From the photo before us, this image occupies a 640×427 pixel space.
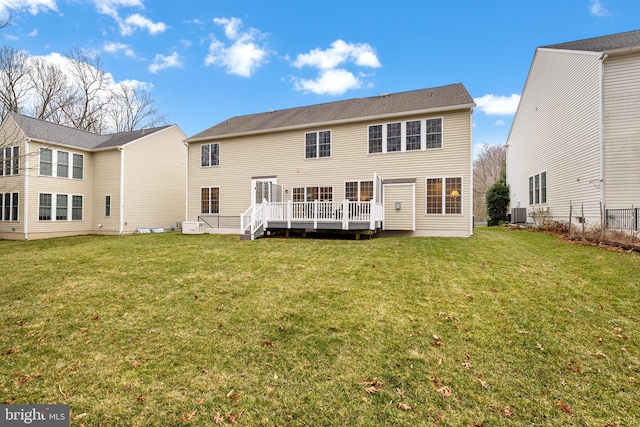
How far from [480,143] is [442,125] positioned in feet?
119

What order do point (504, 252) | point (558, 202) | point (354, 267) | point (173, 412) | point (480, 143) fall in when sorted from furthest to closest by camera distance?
point (480, 143) → point (558, 202) → point (504, 252) → point (354, 267) → point (173, 412)

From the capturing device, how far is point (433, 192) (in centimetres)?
1259

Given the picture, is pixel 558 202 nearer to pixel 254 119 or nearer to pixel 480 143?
pixel 254 119

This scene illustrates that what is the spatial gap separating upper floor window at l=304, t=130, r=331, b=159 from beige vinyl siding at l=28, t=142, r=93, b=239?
13.9 meters

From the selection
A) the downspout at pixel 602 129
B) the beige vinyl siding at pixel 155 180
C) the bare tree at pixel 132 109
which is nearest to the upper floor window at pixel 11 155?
the beige vinyl siding at pixel 155 180

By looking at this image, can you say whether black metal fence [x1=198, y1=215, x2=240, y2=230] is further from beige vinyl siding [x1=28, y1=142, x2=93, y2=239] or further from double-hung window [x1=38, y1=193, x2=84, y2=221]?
double-hung window [x1=38, y1=193, x2=84, y2=221]

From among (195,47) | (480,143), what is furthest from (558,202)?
(480,143)

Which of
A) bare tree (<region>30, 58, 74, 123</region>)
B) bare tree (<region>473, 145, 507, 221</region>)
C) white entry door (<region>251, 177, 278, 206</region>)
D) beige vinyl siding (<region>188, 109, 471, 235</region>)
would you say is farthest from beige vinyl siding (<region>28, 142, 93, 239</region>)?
bare tree (<region>473, 145, 507, 221</region>)

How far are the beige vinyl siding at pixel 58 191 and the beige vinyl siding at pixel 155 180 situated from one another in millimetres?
1439

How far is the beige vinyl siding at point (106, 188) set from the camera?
17359 millimetres

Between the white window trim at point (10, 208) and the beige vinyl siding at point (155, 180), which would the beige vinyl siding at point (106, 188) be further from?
the white window trim at point (10, 208)

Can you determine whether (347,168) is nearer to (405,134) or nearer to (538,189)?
(405,134)

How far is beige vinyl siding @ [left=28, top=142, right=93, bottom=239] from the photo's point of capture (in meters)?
15.8

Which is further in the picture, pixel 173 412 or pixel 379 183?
pixel 379 183
